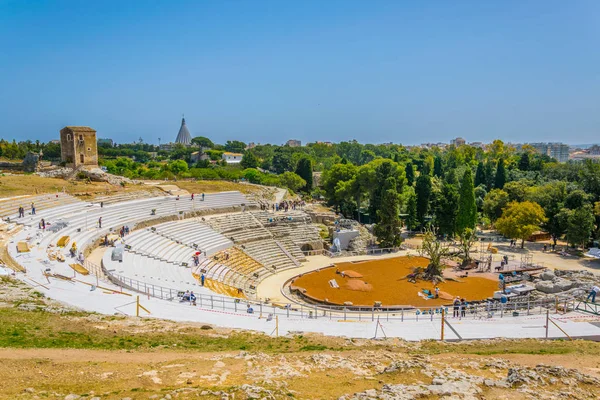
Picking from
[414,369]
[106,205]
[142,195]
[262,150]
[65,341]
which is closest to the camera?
[414,369]

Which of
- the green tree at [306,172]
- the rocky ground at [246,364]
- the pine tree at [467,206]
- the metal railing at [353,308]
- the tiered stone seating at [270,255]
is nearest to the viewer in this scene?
the rocky ground at [246,364]

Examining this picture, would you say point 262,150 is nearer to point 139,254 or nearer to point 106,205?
point 106,205

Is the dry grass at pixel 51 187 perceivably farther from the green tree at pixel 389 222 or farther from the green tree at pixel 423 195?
the green tree at pixel 423 195

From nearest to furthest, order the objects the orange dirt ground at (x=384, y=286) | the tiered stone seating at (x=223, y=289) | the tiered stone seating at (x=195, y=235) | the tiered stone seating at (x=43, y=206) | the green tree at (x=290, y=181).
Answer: the tiered stone seating at (x=223, y=289) < the orange dirt ground at (x=384, y=286) < the tiered stone seating at (x=43, y=206) < the tiered stone seating at (x=195, y=235) < the green tree at (x=290, y=181)

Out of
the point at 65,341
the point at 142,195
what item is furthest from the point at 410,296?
the point at 142,195

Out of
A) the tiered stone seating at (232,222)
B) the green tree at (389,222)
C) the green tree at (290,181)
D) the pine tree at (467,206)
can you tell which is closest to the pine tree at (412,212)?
the pine tree at (467,206)

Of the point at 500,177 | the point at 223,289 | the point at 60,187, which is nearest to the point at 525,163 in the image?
the point at 500,177

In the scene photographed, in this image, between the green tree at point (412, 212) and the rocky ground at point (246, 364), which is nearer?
the rocky ground at point (246, 364)

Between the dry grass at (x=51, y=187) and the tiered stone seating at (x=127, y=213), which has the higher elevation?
the dry grass at (x=51, y=187)
